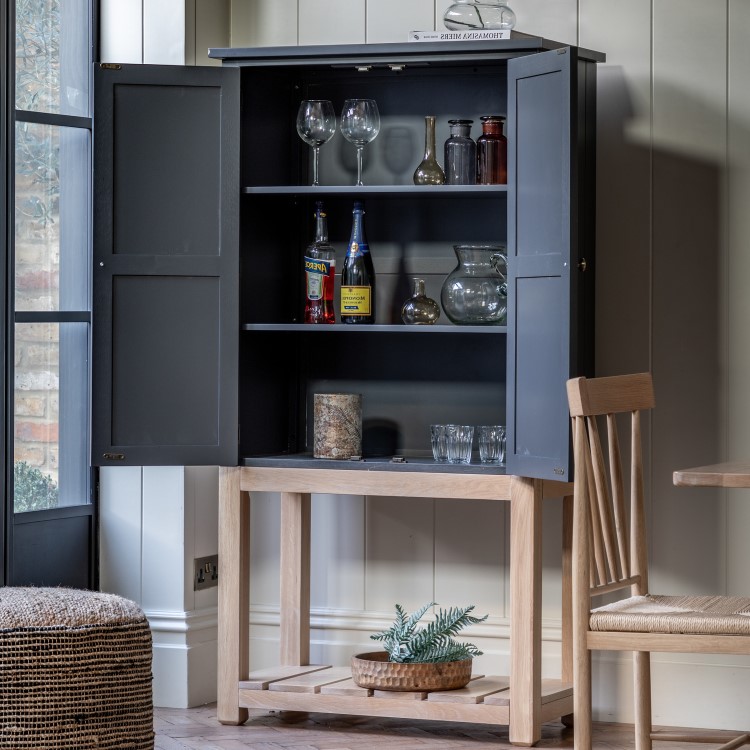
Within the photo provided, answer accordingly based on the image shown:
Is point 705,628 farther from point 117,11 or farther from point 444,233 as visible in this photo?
point 117,11

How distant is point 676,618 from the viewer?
2482 mm

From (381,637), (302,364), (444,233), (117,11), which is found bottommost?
(381,637)

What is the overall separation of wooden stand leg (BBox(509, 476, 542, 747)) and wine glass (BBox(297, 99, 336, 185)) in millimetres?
1052

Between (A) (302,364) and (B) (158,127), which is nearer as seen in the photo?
(B) (158,127)

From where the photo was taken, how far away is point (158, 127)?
11.2 feet

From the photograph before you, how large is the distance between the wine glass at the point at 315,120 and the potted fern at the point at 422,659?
4.07 feet

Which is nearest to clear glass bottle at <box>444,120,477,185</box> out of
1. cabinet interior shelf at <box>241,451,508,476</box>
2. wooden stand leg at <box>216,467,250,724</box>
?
cabinet interior shelf at <box>241,451,508,476</box>

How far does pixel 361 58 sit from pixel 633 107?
30.6 inches

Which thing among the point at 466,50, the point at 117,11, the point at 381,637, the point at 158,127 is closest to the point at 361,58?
the point at 466,50

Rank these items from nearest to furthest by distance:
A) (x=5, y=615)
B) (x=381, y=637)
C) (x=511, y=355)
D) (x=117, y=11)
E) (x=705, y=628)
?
(x=705, y=628), (x=5, y=615), (x=511, y=355), (x=381, y=637), (x=117, y=11)

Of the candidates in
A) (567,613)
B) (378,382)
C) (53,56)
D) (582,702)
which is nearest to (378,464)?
(378,382)

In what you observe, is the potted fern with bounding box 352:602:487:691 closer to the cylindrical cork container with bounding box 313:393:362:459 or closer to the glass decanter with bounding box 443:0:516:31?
the cylindrical cork container with bounding box 313:393:362:459

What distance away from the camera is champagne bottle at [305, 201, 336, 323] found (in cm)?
352

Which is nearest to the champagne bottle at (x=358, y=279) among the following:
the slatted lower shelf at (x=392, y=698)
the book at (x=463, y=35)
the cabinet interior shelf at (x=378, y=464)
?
the cabinet interior shelf at (x=378, y=464)
